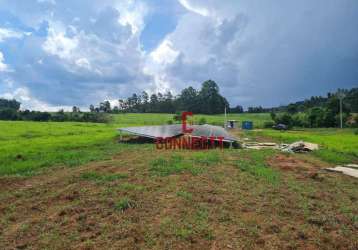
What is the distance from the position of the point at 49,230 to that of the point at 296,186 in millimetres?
5511

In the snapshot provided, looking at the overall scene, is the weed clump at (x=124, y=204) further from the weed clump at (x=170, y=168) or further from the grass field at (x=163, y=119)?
the grass field at (x=163, y=119)

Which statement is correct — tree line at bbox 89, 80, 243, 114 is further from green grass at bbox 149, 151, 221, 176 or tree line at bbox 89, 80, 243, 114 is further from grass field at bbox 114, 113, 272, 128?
green grass at bbox 149, 151, 221, 176

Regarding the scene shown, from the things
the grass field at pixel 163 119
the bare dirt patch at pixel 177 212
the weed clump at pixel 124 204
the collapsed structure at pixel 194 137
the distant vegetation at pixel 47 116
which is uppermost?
the distant vegetation at pixel 47 116

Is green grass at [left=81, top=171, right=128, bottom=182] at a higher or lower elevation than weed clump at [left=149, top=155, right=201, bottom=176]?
lower

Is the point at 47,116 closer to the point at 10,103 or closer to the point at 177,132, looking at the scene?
the point at 10,103

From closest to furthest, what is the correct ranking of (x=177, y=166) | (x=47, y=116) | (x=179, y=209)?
1. (x=179, y=209)
2. (x=177, y=166)
3. (x=47, y=116)

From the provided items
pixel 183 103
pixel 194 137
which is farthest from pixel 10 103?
pixel 194 137

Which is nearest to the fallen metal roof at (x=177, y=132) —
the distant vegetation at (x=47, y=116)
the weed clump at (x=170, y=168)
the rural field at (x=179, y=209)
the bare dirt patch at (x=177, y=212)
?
the weed clump at (x=170, y=168)

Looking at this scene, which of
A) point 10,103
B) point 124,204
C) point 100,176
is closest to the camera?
point 124,204

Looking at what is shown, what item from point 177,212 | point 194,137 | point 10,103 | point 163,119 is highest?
point 10,103

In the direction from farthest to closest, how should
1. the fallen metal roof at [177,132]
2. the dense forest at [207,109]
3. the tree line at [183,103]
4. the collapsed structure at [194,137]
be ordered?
1. the tree line at [183,103]
2. the dense forest at [207,109]
3. the fallen metal roof at [177,132]
4. the collapsed structure at [194,137]

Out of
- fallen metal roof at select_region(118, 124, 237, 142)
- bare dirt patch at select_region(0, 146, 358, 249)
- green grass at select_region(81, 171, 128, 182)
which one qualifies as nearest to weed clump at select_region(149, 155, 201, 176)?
bare dirt patch at select_region(0, 146, 358, 249)

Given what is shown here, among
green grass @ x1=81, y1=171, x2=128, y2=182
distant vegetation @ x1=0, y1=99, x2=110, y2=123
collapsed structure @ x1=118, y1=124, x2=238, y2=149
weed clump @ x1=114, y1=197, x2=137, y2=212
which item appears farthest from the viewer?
distant vegetation @ x1=0, y1=99, x2=110, y2=123

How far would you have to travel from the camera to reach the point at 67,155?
11.8 m
